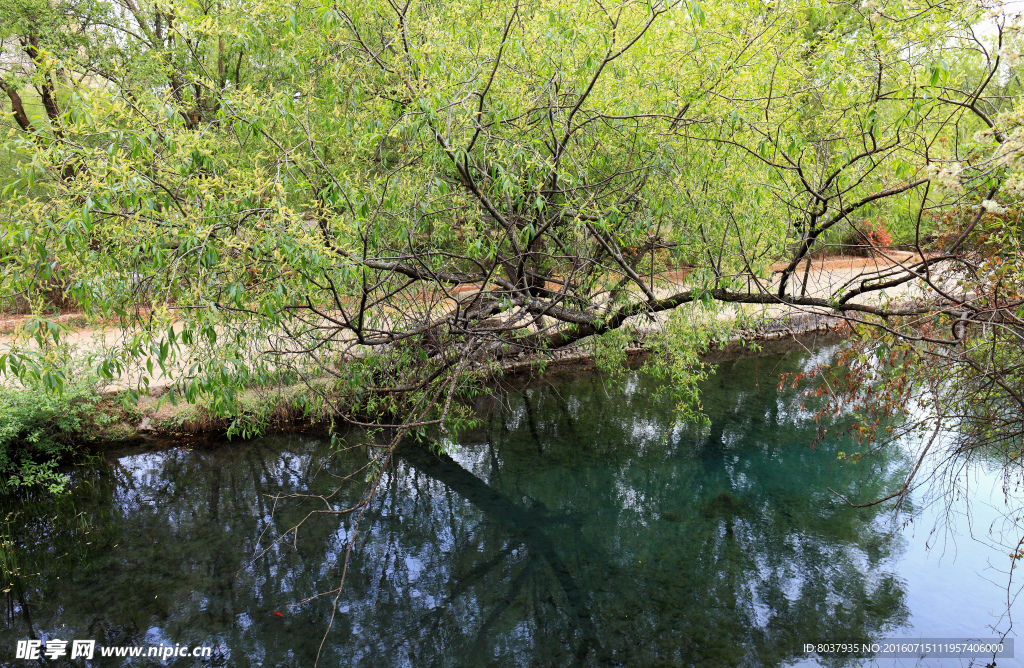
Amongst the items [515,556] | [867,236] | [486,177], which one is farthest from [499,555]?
[867,236]

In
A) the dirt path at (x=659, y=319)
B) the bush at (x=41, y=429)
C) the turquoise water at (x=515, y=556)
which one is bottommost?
the turquoise water at (x=515, y=556)

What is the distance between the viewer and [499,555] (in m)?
6.26

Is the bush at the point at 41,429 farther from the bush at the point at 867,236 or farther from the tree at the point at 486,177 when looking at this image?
the bush at the point at 867,236

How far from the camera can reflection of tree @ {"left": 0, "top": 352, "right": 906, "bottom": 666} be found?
16.7 feet

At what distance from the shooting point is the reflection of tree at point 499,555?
5076 millimetres

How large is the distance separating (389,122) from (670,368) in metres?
3.74

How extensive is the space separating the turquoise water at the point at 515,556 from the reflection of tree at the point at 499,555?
2 centimetres

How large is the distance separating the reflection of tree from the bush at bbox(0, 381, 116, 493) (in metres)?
0.56

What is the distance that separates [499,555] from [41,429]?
5.68m

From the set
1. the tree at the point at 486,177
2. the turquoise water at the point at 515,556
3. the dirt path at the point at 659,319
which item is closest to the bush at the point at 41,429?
the turquoise water at the point at 515,556

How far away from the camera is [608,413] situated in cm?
973

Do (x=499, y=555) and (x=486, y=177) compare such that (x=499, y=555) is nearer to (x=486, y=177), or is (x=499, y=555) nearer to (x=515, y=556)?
(x=515, y=556)

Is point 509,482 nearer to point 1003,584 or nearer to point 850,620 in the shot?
point 850,620

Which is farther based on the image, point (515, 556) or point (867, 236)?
point (515, 556)
